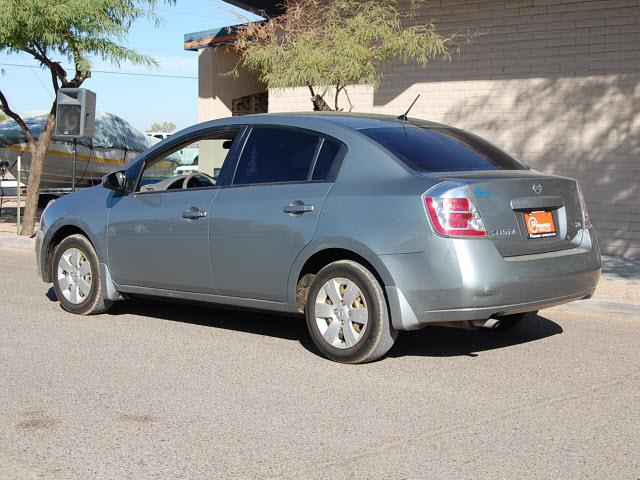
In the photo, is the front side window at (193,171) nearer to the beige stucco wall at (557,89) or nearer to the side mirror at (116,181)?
the side mirror at (116,181)

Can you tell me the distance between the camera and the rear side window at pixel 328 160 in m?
7.08

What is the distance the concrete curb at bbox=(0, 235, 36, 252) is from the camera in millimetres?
16234

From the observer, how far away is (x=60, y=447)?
497 centimetres

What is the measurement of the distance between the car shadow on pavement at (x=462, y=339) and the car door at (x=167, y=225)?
1.61 metres

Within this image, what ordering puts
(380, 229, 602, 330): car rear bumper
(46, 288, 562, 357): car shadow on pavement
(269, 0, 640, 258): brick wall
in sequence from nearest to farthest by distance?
(380, 229, 602, 330): car rear bumper
(46, 288, 562, 357): car shadow on pavement
(269, 0, 640, 258): brick wall

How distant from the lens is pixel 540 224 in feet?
22.4

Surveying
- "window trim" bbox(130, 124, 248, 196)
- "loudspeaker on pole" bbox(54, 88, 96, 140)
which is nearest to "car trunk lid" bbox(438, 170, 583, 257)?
"window trim" bbox(130, 124, 248, 196)

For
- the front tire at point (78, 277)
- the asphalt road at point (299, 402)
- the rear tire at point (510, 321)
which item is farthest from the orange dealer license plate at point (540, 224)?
the front tire at point (78, 277)

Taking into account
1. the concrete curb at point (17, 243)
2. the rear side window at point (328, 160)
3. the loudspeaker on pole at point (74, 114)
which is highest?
the loudspeaker on pole at point (74, 114)

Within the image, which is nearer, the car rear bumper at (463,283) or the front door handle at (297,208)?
the car rear bumper at (463,283)

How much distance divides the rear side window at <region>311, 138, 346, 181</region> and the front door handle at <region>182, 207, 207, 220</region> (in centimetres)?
104

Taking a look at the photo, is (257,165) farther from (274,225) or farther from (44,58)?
(44,58)

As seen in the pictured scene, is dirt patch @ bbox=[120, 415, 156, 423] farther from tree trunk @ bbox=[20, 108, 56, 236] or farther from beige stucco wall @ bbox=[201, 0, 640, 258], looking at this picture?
tree trunk @ bbox=[20, 108, 56, 236]

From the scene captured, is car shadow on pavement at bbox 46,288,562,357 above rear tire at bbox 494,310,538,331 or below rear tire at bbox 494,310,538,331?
below
